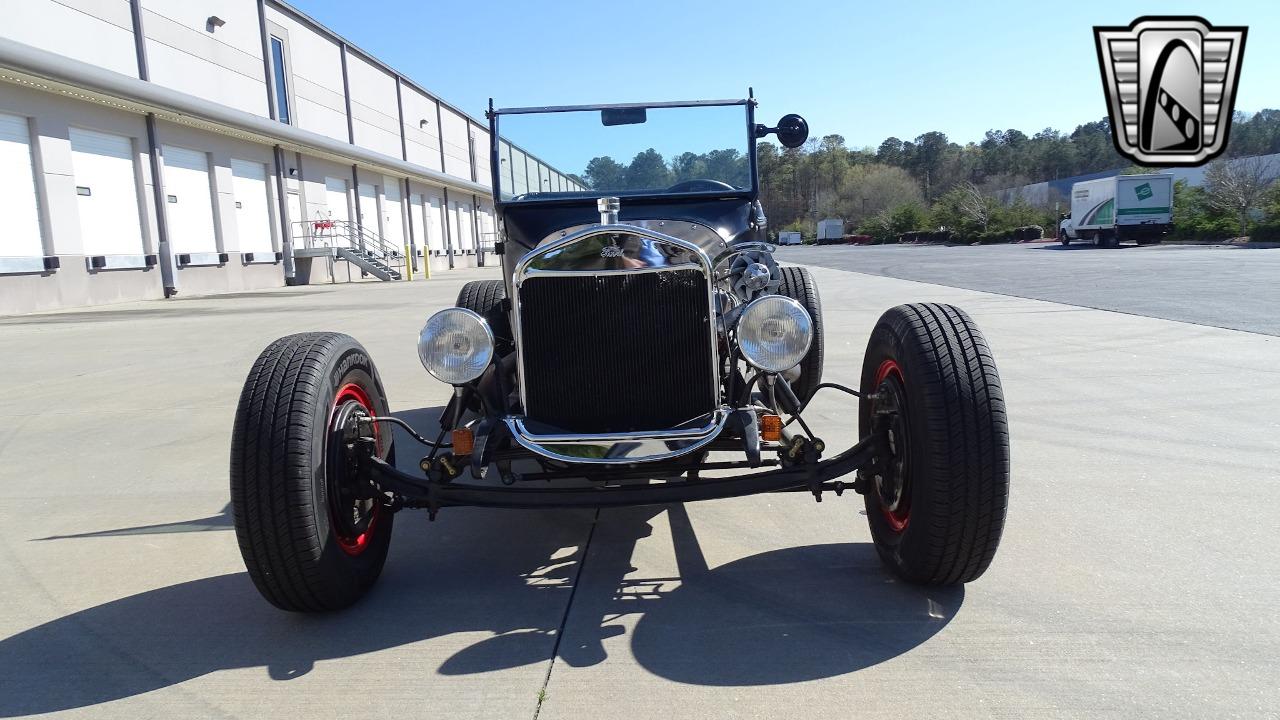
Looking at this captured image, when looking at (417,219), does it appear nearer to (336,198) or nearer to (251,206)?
(336,198)

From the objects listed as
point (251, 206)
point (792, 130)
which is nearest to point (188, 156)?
point (251, 206)

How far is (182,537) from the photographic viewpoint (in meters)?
3.62

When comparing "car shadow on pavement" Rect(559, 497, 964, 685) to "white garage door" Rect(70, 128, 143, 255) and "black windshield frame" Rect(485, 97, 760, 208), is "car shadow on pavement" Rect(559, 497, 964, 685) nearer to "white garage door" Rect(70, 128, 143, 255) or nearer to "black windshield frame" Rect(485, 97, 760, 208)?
"black windshield frame" Rect(485, 97, 760, 208)

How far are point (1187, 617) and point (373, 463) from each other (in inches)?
104

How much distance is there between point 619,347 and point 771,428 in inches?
24.1

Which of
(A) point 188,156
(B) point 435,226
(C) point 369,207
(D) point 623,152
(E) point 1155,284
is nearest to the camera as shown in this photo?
(D) point 623,152

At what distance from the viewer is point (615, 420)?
3043mm

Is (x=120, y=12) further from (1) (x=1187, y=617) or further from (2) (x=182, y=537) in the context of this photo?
(1) (x=1187, y=617)

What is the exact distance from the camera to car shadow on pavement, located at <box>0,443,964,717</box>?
2422mm

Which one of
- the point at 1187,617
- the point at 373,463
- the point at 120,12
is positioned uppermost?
the point at 120,12

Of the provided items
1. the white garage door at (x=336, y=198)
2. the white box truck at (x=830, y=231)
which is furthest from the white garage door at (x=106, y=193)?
the white box truck at (x=830, y=231)

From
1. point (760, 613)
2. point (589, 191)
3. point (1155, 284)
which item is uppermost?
point (589, 191)

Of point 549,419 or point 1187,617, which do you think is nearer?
point 1187,617

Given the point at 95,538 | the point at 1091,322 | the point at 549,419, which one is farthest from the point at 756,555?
the point at 1091,322
